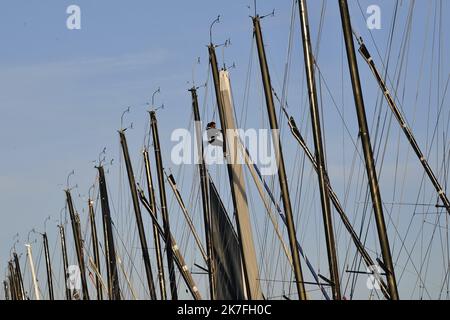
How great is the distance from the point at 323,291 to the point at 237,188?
11638 mm

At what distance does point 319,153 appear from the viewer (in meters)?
54.1

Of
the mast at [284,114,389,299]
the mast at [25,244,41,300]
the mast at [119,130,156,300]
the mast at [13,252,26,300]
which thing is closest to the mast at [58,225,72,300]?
the mast at [25,244,41,300]

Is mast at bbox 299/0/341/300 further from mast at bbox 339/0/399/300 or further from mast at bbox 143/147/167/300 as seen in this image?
mast at bbox 143/147/167/300

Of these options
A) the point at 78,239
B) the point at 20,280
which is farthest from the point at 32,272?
the point at 78,239

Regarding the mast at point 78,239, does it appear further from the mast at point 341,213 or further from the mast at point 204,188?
the mast at point 341,213

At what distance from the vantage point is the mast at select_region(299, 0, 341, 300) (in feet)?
172

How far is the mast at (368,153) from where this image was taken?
47.7 meters

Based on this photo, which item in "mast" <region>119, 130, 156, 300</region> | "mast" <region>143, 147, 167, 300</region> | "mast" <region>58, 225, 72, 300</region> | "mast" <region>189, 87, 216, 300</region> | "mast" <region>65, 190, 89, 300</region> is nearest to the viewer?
"mast" <region>189, 87, 216, 300</region>

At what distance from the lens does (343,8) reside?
5200 centimetres

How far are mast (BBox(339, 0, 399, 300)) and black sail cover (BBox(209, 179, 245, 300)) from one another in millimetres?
19278

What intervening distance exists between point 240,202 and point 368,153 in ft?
49.9

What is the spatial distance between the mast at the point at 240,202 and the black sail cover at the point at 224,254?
5.13m
